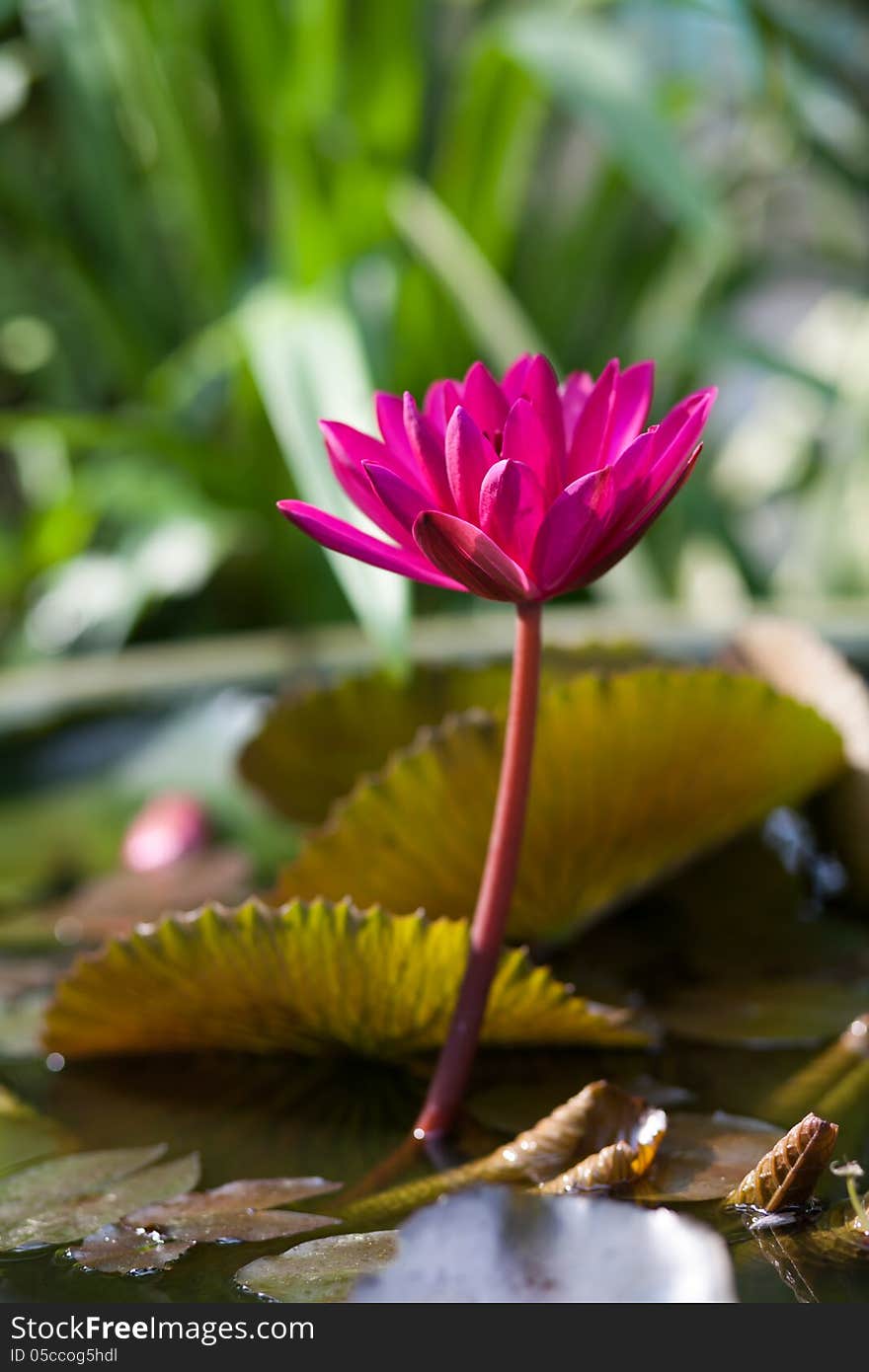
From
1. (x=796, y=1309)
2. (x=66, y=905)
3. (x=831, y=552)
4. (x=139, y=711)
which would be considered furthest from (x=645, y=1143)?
(x=831, y=552)

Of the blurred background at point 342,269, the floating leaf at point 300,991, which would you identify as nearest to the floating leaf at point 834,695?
the floating leaf at point 300,991

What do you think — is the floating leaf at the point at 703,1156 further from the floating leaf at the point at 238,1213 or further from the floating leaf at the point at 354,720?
the floating leaf at the point at 354,720

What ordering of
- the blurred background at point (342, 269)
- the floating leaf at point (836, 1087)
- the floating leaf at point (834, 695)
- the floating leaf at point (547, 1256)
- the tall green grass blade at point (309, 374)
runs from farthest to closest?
the blurred background at point (342, 269)
the tall green grass blade at point (309, 374)
the floating leaf at point (834, 695)
the floating leaf at point (836, 1087)
the floating leaf at point (547, 1256)

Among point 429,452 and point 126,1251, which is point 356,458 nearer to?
point 429,452

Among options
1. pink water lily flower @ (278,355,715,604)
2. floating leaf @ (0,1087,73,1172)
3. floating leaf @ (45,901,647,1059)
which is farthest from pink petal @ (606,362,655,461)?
floating leaf @ (0,1087,73,1172)

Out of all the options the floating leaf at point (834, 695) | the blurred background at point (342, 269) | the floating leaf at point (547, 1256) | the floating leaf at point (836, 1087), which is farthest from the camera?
the blurred background at point (342, 269)

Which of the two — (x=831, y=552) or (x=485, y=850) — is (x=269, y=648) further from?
(x=831, y=552)

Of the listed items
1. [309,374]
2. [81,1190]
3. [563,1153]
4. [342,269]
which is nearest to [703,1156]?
[563,1153]
